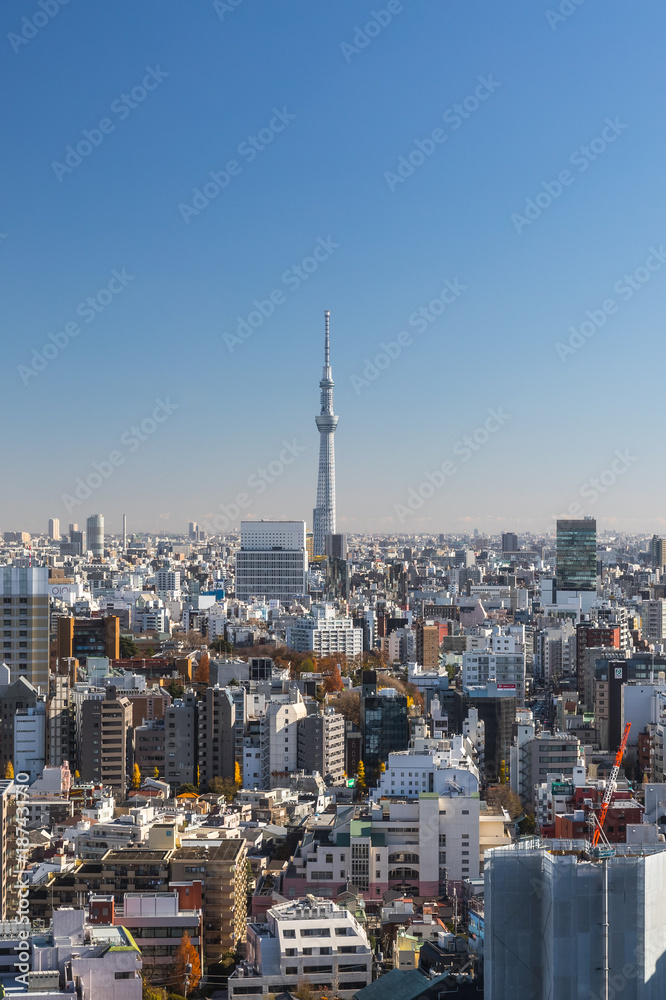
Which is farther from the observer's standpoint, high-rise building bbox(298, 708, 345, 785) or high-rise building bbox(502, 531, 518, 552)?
high-rise building bbox(502, 531, 518, 552)

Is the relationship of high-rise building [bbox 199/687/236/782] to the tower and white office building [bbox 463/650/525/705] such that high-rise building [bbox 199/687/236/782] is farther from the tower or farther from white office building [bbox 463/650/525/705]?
the tower

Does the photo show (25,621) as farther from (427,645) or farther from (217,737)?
(427,645)

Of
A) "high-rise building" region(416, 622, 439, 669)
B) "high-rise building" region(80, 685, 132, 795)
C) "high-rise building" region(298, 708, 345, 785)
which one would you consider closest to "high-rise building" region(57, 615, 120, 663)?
"high-rise building" region(416, 622, 439, 669)

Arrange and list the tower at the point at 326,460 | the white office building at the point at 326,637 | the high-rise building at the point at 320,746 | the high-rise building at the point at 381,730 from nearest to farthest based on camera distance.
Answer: the high-rise building at the point at 320,746 → the high-rise building at the point at 381,730 → the white office building at the point at 326,637 → the tower at the point at 326,460

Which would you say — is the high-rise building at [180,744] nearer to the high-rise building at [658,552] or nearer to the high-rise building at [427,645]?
the high-rise building at [427,645]

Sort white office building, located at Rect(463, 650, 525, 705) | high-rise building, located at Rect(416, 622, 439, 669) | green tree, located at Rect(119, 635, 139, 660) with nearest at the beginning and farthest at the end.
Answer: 1. white office building, located at Rect(463, 650, 525, 705)
2. high-rise building, located at Rect(416, 622, 439, 669)
3. green tree, located at Rect(119, 635, 139, 660)

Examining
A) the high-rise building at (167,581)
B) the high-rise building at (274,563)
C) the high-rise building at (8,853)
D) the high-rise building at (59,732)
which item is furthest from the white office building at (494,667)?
the high-rise building at (274,563)
